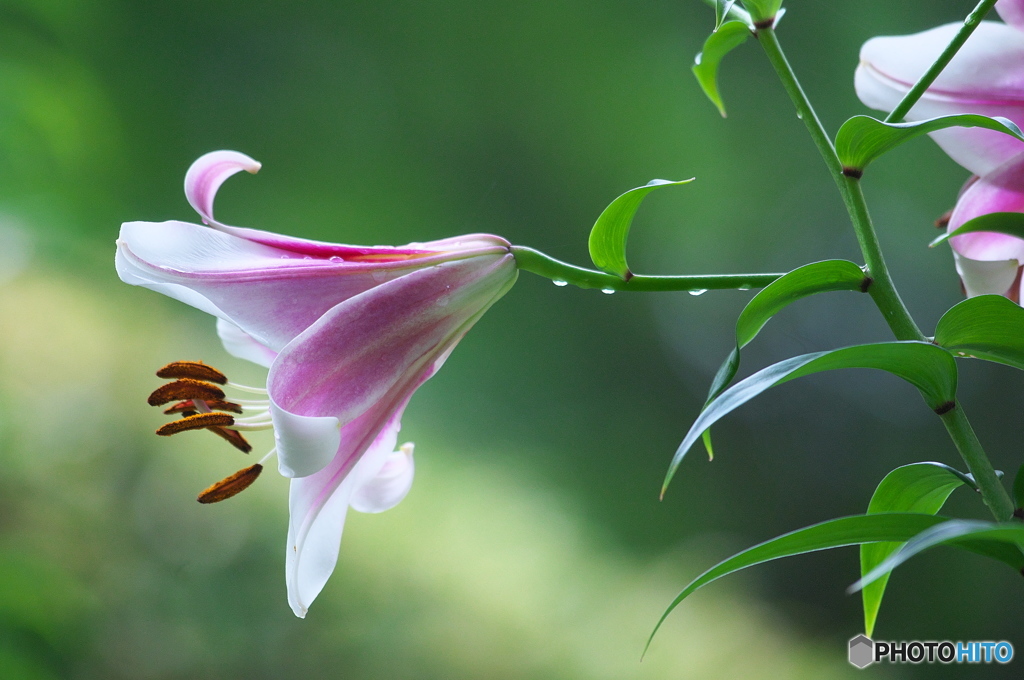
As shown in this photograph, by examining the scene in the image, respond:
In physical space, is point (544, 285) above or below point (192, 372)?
above

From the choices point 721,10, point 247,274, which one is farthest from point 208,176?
point 721,10

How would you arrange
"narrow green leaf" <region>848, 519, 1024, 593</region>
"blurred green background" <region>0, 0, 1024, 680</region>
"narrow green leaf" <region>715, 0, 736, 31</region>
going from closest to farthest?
"narrow green leaf" <region>848, 519, 1024, 593</region>, "narrow green leaf" <region>715, 0, 736, 31</region>, "blurred green background" <region>0, 0, 1024, 680</region>

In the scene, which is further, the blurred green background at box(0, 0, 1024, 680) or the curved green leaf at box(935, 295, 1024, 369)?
the blurred green background at box(0, 0, 1024, 680)

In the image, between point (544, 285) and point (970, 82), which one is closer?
point (970, 82)

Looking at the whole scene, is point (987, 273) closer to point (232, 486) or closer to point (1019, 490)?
point (1019, 490)

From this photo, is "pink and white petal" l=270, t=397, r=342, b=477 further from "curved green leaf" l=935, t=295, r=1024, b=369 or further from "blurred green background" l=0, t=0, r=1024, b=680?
"blurred green background" l=0, t=0, r=1024, b=680

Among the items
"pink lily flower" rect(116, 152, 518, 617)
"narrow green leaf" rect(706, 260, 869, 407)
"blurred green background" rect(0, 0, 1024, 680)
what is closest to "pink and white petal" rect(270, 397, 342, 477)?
"pink lily flower" rect(116, 152, 518, 617)

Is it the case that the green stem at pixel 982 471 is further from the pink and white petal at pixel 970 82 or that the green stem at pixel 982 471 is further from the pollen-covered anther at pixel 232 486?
the pollen-covered anther at pixel 232 486

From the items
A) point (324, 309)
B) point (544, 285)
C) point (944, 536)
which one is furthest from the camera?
point (544, 285)
